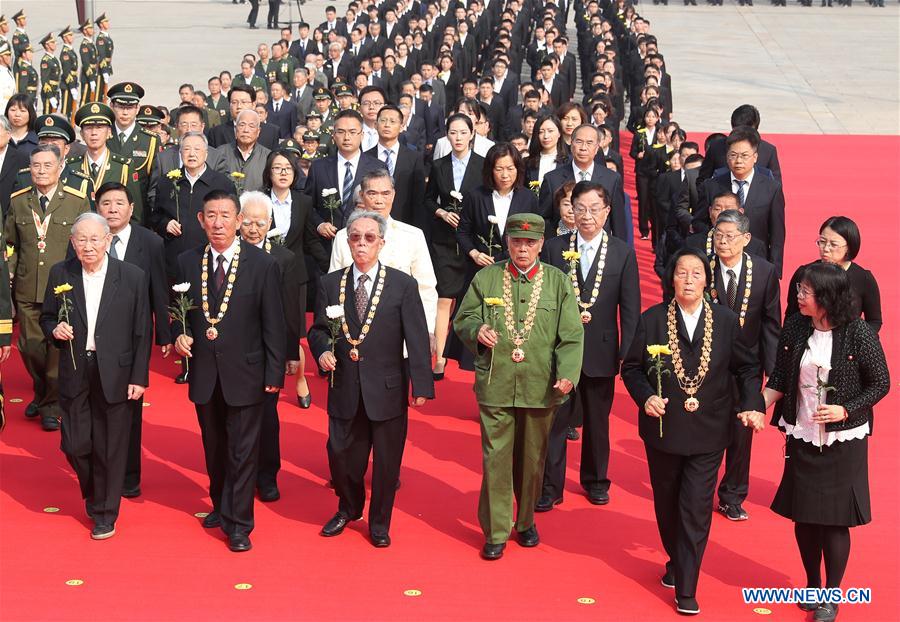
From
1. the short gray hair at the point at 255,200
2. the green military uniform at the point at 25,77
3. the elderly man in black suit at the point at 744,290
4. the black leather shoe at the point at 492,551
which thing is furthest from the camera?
the green military uniform at the point at 25,77

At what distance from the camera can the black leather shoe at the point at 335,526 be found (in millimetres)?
6270

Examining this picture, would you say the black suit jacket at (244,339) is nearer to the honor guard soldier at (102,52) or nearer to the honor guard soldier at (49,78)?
the honor guard soldier at (49,78)

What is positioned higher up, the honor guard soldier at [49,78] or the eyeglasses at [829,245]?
the eyeglasses at [829,245]

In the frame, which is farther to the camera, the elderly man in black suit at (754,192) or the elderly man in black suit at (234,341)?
the elderly man in black suit at (754,192)

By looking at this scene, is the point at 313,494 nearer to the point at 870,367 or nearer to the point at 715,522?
the point at 715,522

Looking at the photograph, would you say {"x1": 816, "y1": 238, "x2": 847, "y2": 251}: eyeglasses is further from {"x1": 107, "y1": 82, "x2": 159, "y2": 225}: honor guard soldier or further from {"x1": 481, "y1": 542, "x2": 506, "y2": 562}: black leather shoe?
{"x1": 107, "y1": 82, "x2": 159, "y2": 225}: honor guard soldier

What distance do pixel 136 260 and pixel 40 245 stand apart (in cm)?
100

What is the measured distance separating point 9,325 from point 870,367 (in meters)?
4.19

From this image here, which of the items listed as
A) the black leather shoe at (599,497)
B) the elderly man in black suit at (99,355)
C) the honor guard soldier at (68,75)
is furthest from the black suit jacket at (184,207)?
the honor guard soldier at (68,75)

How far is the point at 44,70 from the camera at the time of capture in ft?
70.2

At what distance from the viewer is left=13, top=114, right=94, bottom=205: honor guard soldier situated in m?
7.94

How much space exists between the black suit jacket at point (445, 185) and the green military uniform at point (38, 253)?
2.23 metres

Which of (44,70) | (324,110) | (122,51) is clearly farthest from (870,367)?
(122,51)

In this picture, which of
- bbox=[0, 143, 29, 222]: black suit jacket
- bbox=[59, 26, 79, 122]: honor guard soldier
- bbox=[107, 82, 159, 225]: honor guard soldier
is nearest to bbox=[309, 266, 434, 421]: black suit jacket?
bbox=[107, 82, 159, 225]: honor guard soldier
